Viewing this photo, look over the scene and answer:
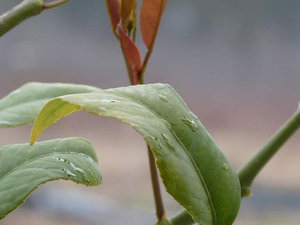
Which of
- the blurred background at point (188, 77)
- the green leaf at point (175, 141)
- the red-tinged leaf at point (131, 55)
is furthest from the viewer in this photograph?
the blurred background at point (188, 77)

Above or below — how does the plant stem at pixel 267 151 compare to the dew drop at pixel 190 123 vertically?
below

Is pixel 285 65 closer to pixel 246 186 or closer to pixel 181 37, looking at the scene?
pixel 181 37

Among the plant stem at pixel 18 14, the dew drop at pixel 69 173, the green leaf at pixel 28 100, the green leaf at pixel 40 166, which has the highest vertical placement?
the plant stem at pixel 18 14

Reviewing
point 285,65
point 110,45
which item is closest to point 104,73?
point 110,45

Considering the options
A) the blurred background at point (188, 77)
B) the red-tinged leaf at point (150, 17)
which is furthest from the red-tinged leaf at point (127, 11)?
the blurred background at point (188, 77)

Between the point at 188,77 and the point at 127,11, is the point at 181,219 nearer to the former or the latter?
the point at 127,11

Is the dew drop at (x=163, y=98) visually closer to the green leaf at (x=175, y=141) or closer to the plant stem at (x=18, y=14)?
the green leaf at (x=175, y=141)

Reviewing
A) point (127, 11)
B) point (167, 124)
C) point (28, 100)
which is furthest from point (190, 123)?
point (28, 100)
